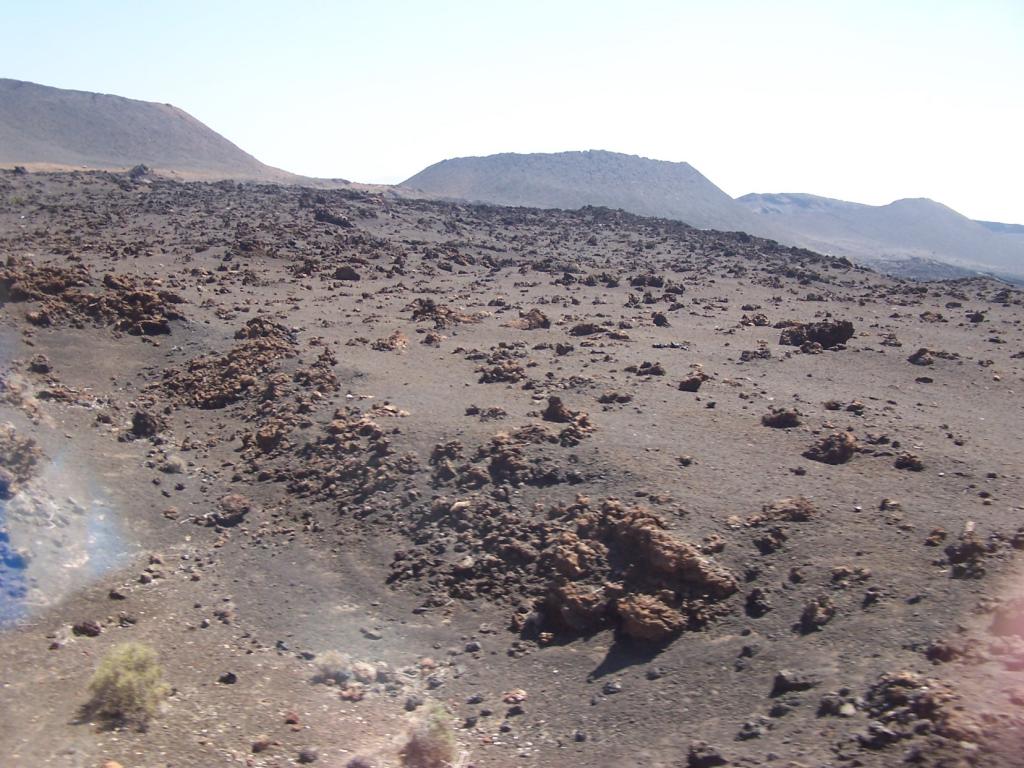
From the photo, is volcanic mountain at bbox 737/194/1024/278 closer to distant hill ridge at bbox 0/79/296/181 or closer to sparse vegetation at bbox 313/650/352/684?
distant hill ridge at bbox 0/79/296/181

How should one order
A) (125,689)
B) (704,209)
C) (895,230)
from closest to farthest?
(125,689), (704,209), (895,230)

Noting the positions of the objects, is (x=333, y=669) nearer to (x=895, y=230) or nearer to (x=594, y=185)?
(x=594, y=185)

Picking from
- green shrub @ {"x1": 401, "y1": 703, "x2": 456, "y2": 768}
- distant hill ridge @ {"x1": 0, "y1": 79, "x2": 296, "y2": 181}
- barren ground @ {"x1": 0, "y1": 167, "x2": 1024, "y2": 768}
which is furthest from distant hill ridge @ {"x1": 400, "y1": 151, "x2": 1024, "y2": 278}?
green shrub @ {"x1": 401, "y1": 703, "x2": 456, "y2": 768}

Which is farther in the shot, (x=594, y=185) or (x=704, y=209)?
(x=594, y=185)

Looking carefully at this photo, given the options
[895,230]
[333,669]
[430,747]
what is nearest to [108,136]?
[333,669]

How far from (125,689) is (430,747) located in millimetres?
2114

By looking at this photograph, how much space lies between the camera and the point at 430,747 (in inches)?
220

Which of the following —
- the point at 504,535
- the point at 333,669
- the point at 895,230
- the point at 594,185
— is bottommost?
the point at 333,669

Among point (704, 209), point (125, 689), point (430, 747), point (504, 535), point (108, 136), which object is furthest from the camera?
point (704, 209)

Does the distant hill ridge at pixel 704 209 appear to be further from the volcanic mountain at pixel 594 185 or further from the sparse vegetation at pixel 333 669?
the sparse vegetation at pixel 333 669

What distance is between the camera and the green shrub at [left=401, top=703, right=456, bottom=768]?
18.3 feet

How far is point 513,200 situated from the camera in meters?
76.0

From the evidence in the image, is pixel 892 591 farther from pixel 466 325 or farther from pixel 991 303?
pixel 991 303

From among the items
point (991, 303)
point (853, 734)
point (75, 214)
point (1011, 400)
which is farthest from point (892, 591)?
point (75, 214)
